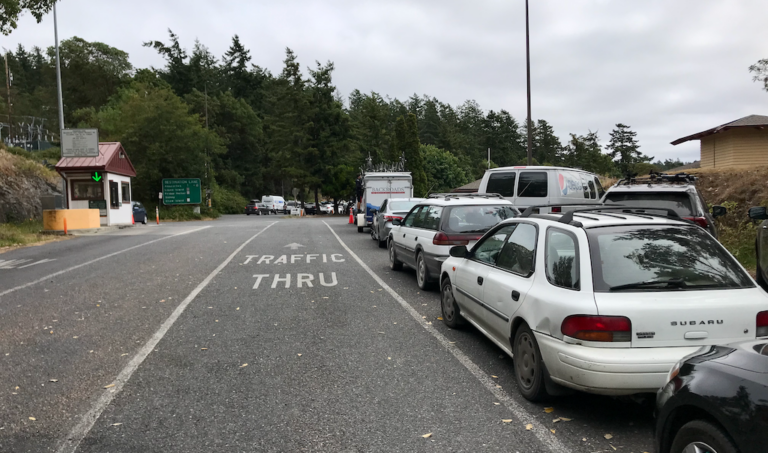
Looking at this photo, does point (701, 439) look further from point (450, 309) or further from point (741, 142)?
point (741, 142)

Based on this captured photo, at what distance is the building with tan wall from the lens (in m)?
23.2

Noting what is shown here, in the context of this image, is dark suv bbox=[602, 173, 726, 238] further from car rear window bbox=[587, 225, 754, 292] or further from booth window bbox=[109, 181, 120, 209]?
booth window bbox=[109, 181, 120, 209]

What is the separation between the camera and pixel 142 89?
57969mm

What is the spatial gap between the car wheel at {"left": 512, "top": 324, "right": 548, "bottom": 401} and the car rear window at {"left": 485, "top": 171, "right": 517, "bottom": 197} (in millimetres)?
9732

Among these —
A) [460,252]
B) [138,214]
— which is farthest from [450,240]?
[138,214]

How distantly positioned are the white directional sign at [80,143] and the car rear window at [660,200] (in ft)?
87.7

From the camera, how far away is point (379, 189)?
76.9 feet

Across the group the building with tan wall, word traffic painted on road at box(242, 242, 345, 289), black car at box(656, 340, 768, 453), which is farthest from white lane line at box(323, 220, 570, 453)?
the building with tan wall

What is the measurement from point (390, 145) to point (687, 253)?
63.2 m

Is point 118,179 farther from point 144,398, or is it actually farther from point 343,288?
point 144,398

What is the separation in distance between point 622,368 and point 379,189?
65.6 ft

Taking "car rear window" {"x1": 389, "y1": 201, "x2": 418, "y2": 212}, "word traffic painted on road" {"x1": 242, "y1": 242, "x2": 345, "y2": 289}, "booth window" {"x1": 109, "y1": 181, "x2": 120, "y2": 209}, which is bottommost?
"word traffic painted on road" {"x1": 242, "y1": 242, "x2": 345, "y2": 289}

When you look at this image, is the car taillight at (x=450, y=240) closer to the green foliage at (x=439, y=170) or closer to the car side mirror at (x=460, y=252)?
the car side mirror at (x=460, y=252)

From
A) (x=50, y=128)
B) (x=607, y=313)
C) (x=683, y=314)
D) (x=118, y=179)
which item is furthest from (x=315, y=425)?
(x=50, y=128)
